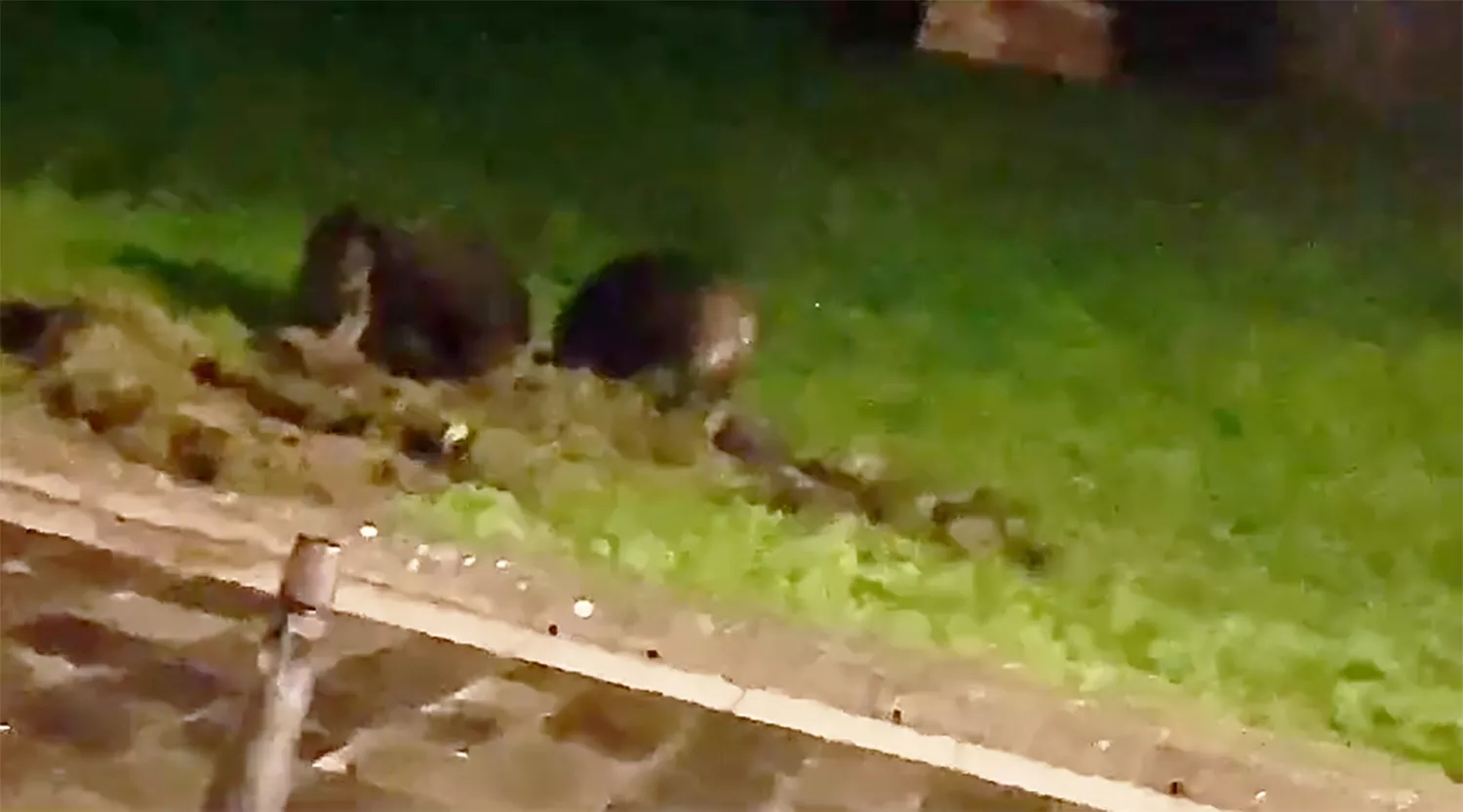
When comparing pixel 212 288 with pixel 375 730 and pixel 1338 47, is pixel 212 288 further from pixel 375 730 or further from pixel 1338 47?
pixel 1338 47

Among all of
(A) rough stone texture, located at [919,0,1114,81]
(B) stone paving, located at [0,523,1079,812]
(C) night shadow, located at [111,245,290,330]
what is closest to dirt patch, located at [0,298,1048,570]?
(C) night shadow, located at [111,245,290,330]

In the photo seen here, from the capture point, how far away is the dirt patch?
5.07ft

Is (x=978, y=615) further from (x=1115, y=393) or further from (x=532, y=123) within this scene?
(x=532, y=123)

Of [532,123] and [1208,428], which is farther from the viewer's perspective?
[532,123]

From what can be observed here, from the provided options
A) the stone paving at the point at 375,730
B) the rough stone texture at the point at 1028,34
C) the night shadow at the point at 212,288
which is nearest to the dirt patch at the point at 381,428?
the night shadow at the point at 212,288

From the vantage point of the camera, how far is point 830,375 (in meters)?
1.57

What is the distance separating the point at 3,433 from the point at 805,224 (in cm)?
76

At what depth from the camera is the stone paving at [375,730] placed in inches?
57.6

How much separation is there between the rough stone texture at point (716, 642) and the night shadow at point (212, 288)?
0.17 metres

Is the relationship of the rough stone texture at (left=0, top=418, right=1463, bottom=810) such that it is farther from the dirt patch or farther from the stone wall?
the stone wall

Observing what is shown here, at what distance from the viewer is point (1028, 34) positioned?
Result: 1587 mm

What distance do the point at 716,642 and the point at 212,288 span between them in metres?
0.60

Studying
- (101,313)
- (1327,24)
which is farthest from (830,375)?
(101,313)

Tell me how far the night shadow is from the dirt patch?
0.02 meters
